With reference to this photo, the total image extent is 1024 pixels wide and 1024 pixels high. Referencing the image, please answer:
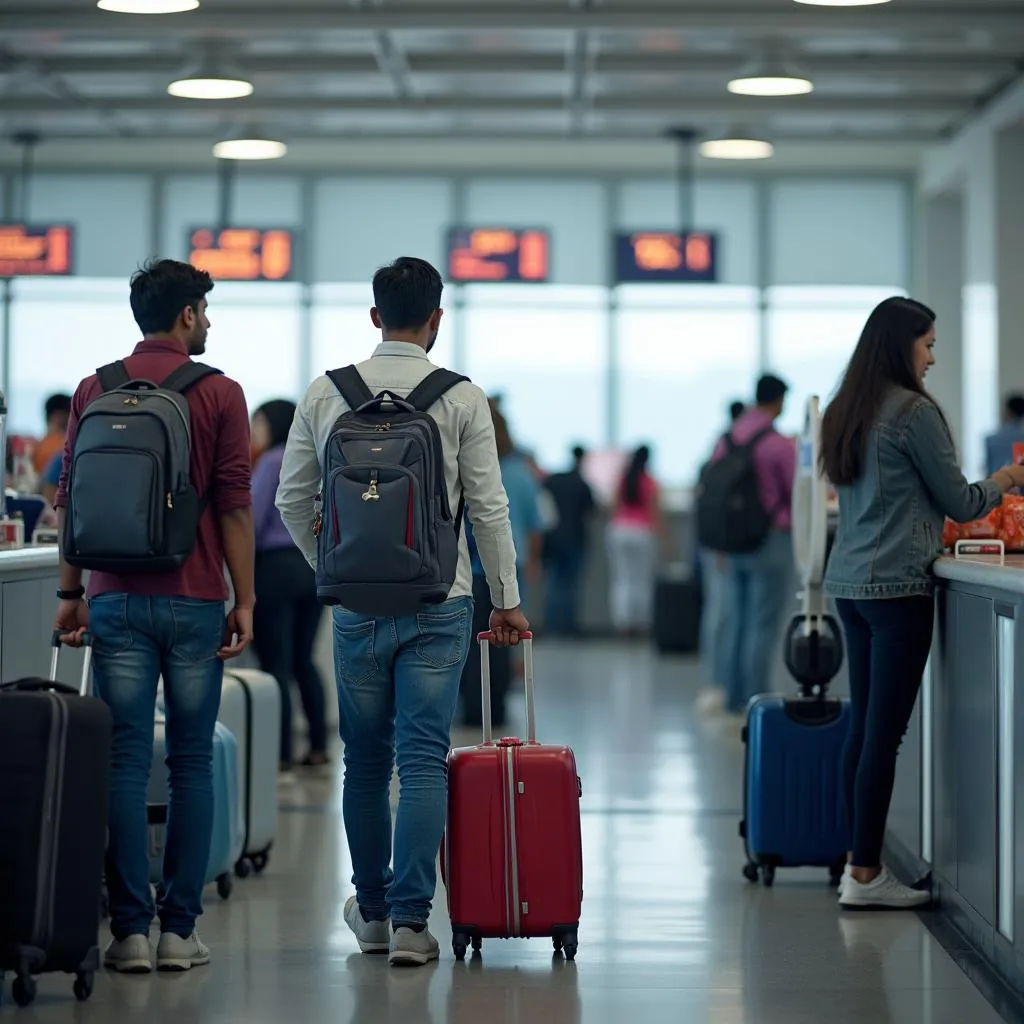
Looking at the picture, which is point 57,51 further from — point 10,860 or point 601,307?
point 10,860

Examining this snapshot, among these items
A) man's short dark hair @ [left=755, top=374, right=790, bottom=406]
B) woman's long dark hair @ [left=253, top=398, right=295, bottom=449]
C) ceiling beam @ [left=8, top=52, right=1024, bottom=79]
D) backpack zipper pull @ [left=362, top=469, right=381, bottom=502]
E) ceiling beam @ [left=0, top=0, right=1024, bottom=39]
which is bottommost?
backpack zipper pull @ [left=362, top=469, right=381, bottom=502]

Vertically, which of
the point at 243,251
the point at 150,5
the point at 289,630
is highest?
the point at 243,251

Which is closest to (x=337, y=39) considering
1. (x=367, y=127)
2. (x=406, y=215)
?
(x=367, y=127)

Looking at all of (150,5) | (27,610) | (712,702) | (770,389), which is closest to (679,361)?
(712,702)

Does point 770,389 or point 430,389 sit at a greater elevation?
point 770,389

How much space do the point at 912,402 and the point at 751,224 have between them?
11.8 metres

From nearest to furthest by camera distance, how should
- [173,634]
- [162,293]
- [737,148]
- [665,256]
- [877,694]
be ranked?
[173,634] < [162,293] < [877,694] < [737,148] < [665,256]

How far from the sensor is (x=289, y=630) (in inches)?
282

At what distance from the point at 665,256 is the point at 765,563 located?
5.87 meters

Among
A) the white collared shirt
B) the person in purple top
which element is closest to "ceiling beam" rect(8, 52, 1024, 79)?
the person in purple top

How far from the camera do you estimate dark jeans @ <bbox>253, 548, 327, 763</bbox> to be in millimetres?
7012

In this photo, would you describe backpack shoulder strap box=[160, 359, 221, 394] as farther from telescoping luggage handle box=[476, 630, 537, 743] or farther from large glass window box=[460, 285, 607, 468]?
large glass window box=[460, 285, 607, 468]

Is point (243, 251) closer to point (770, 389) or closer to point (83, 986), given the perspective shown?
point (770, 389)

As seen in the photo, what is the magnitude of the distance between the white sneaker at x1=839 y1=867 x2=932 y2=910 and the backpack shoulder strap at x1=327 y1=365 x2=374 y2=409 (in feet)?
6.11
